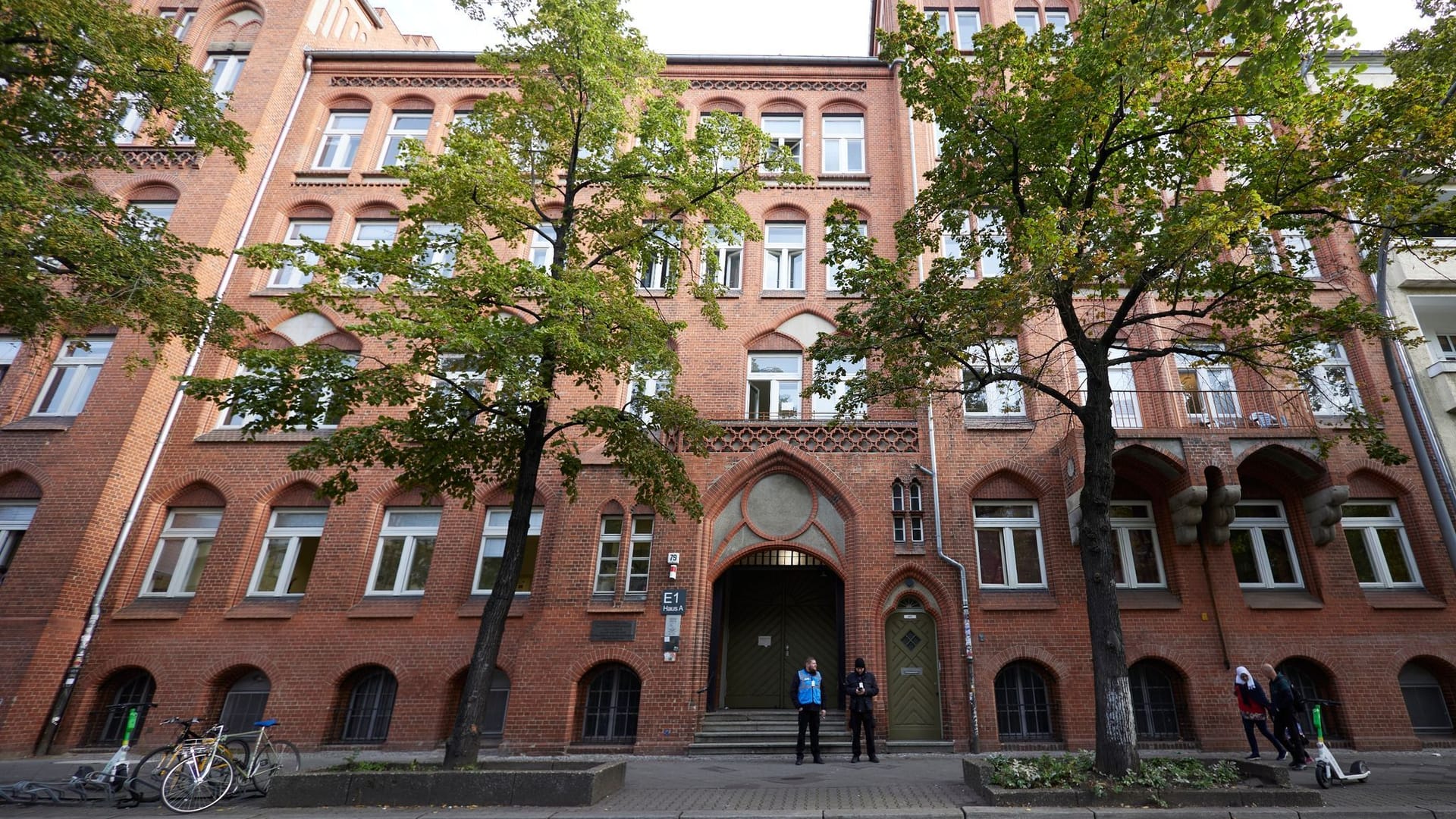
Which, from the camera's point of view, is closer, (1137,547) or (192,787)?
(192,787)

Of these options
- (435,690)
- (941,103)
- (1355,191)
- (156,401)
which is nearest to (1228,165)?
(1355,191)

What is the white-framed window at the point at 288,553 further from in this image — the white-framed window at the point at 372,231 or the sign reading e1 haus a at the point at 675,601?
the sign reading e1 haus a at the point at 675,601

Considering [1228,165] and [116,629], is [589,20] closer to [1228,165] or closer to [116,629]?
[1228,165]

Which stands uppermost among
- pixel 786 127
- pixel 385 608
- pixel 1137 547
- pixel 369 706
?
pixel 786 127

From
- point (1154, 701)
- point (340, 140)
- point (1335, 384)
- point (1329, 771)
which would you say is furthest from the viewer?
point (340, 140)

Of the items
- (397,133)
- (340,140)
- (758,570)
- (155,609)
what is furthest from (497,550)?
(340,140)

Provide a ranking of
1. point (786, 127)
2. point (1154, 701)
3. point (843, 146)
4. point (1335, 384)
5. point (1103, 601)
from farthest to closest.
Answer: point (786, 127) → point (843, 146) → point (1335, 384) → point (1154, 701) → point (1103, 601)

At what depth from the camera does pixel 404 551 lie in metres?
14.6

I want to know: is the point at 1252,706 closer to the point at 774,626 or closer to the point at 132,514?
the point at 774,626

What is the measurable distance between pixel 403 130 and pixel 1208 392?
21.2 m

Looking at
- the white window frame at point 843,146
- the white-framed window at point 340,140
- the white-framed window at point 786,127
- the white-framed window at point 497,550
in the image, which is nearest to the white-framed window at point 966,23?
the white window frame at point 843,146

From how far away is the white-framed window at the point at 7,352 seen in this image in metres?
15.4

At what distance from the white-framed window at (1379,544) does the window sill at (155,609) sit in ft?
77.5

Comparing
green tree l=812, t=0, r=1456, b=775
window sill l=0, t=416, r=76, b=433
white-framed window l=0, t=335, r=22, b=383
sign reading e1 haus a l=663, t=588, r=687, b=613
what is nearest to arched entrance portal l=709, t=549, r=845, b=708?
sign reading e1 haus a l=663, t=588, r=687, b=613
